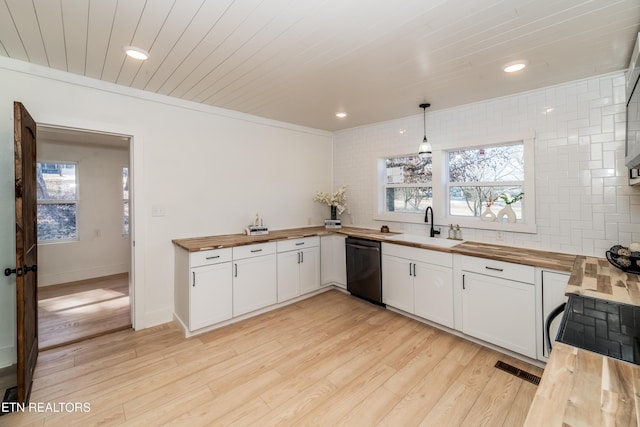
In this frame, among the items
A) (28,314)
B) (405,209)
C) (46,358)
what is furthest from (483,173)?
(46,358)

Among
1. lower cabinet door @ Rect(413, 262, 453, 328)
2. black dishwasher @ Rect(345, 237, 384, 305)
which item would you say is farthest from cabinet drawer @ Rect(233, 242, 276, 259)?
lower cabinet door @ Rect(413, 262, 453, 328)

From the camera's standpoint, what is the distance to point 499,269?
8.28 ft

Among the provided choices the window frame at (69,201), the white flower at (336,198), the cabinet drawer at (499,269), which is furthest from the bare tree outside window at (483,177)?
the window frame at (69,201)

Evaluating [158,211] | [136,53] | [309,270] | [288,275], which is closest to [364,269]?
[309,270]

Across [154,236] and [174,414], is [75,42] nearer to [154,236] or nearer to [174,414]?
[154,236]

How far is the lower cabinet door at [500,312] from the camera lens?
7.79 ft

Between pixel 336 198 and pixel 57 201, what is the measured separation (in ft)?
15.3

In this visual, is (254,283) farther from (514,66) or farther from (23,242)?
(514,66)

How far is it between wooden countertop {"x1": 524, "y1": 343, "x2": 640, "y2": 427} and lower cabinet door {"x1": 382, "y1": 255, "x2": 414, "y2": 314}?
7.47ft

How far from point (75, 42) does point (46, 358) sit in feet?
8.75

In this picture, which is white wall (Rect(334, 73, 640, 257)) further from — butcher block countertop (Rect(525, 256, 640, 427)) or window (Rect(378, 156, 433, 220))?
butcher block countertop (Rect(525, 256, 640, 427))

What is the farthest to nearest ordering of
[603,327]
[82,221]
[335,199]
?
[82,221] < [335,199] < [603,327]

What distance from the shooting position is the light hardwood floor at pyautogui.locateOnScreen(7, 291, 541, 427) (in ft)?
6.12

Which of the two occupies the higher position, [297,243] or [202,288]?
[297,243]
